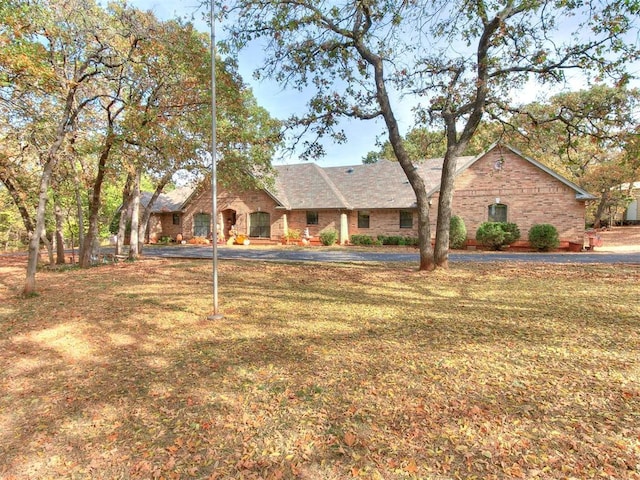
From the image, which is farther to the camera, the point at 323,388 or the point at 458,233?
the point at 458,233

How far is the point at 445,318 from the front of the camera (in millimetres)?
6438

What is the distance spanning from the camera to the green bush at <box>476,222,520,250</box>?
19.4 meters

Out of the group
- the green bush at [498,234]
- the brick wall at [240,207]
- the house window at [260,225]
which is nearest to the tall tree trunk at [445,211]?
the green bush at [498,234]

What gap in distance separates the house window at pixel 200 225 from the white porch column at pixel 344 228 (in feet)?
38.0

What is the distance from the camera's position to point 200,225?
94.1 feet

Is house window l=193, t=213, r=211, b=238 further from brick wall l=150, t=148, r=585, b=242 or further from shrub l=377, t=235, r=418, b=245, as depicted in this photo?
shrub l=377, t=235, r=418, b=245

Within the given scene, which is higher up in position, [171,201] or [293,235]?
[171,201]

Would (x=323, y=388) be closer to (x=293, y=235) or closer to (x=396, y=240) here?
(x=396, y=240)

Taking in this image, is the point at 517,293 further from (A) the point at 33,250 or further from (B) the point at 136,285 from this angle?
(A) the point at 33,250

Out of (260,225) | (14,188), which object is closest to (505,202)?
(260,225)

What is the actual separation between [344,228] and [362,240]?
1672 mm

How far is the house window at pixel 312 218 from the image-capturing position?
25.5 metres

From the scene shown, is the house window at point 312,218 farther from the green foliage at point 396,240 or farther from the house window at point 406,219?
the house window at point 406,219

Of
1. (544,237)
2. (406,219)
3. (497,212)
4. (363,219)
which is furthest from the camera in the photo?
(363,219)
